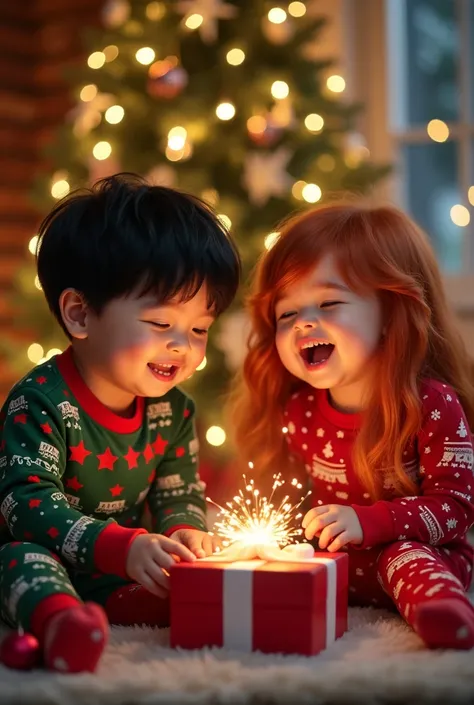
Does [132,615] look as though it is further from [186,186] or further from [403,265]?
[186,186]

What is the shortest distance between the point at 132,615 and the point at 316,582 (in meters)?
0.34

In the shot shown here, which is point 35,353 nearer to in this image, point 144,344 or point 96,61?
point 96,61

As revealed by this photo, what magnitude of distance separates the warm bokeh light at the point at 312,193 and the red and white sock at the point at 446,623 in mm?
1370

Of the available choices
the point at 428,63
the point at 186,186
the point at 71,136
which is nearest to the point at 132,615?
the point at 186,186

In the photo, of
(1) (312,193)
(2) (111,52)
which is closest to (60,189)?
(2) (111,52)

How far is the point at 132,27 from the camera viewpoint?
2.53 m

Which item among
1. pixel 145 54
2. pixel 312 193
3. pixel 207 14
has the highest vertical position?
pixel 207 14

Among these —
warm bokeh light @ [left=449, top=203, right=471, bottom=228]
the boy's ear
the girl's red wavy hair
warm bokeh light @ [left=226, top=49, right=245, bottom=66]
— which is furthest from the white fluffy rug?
warm bokeh light @ [left=449, top=203, right=471, bottom=228]

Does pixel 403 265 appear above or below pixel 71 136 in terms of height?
below

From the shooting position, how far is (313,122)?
2498 mm

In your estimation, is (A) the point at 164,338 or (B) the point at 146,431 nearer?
(A) the point at 164,338

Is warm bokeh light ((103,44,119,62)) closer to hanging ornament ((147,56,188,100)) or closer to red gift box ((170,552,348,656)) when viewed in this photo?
hanging ornament ((147,56,188,100))

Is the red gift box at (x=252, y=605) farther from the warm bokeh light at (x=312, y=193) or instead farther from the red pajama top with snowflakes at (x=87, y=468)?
the warm bokeh light at (x=312, y=193)

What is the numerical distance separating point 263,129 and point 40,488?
1361 millimetres
